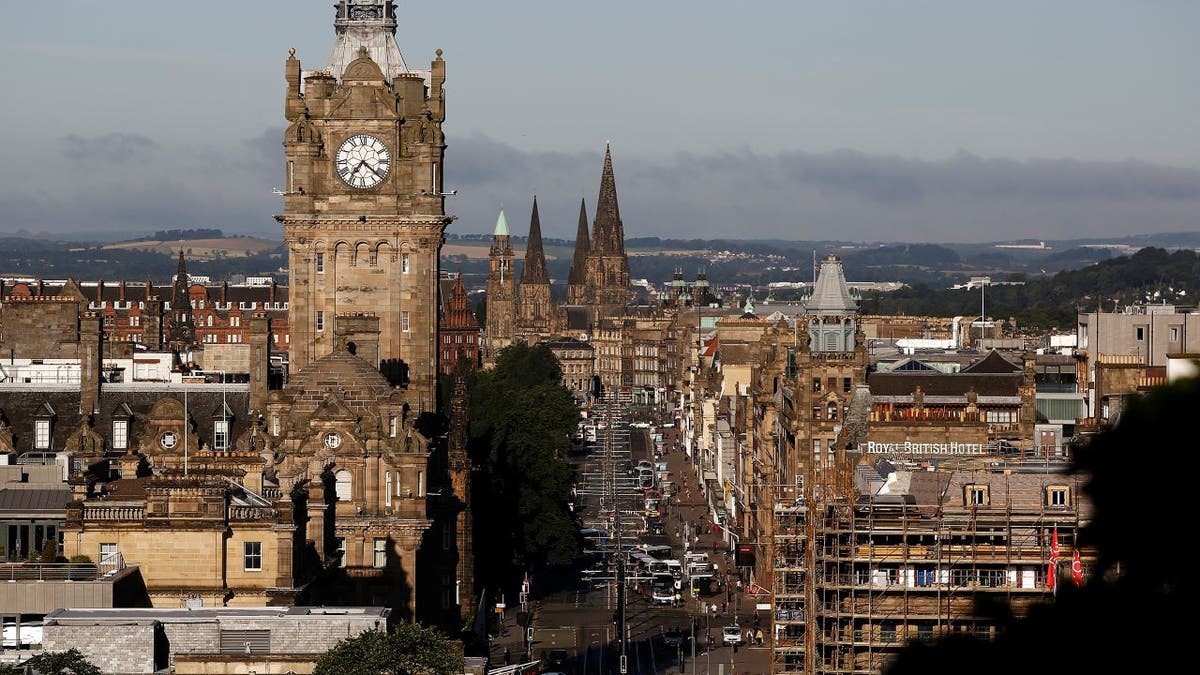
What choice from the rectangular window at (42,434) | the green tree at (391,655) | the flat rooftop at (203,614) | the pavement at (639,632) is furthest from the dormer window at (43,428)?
the green tree at (391,655)

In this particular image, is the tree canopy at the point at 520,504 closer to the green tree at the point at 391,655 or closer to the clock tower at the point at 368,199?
the clock tower at the point at 368,199

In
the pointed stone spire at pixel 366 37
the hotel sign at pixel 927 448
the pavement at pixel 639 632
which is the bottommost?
the pavement at pixel 639 632

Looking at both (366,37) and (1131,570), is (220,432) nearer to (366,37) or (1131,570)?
Answer: (366,37)

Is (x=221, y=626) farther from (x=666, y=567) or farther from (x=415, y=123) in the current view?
(x=666, y=567)

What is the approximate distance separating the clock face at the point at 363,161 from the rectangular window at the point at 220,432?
13.7 metres

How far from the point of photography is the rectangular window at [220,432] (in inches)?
4643

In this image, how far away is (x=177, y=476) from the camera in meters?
89.9

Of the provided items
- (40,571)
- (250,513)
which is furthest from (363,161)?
(40,571)

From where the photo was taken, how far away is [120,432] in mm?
120812

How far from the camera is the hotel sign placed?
131875 millimetres

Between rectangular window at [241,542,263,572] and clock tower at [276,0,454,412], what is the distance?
3789 cm

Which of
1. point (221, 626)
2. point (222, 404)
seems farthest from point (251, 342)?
point (221, 626)

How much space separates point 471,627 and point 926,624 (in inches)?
1250

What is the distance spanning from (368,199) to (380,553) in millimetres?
23463
